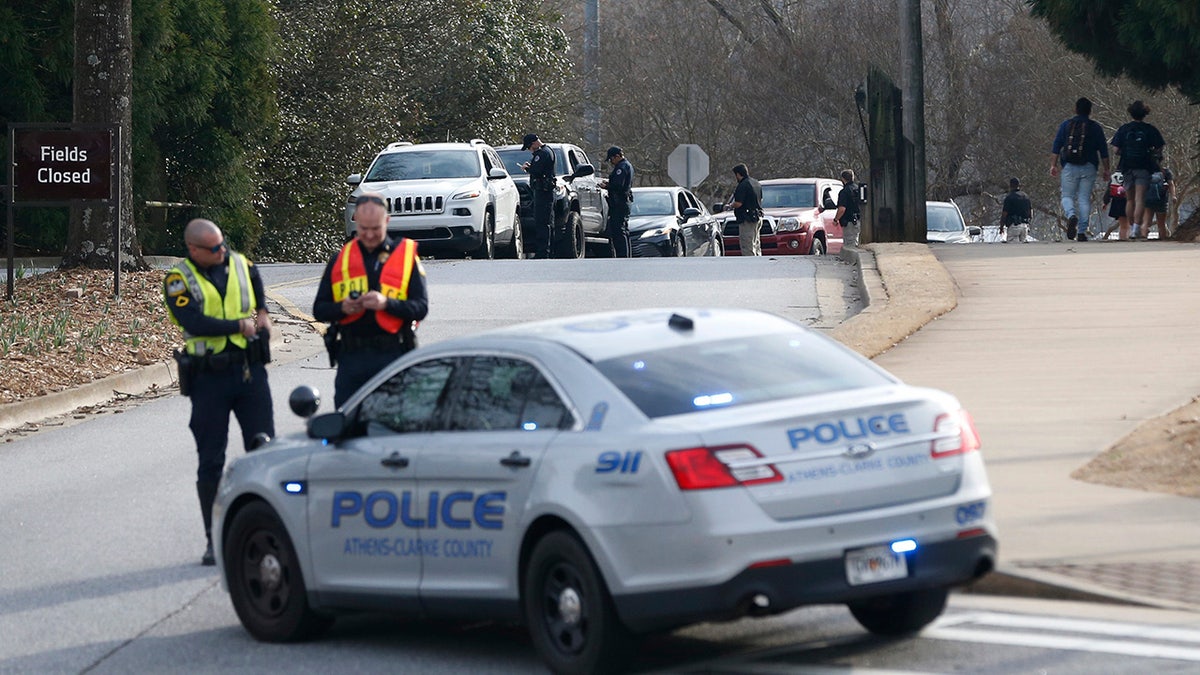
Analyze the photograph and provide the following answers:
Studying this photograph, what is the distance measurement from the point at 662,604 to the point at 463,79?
126ft

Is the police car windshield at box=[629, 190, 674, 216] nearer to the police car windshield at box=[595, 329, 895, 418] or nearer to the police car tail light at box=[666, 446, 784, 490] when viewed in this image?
the police car windshield at box=[595, 329, 895, 418]

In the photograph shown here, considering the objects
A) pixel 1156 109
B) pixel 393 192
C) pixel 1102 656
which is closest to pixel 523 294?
pixel 393 192

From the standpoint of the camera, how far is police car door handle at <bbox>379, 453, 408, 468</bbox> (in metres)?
7.96

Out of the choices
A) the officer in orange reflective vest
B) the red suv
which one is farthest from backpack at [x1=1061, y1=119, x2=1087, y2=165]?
the officer in orange reflective vest

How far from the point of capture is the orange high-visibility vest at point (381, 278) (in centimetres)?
1022

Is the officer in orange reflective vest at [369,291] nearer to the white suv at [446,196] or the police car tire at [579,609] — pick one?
the police car tire at [579,609]

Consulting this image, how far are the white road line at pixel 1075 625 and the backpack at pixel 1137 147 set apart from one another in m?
19.3

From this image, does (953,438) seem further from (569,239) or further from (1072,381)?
(569,239)

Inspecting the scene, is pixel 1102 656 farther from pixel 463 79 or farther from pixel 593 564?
pixel 463 79

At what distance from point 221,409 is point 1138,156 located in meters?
19.0

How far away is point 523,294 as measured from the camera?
22141 millimetres

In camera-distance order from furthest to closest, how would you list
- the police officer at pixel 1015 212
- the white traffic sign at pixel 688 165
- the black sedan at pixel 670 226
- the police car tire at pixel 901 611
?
the white traffic sign at pixel 688 165 → the police officer at pixel 1015 212 → the black sedan at pixel 670 226 → the police car tire at pixel 901 611

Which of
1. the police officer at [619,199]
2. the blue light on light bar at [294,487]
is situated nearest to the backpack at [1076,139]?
the police officer at [619,199]

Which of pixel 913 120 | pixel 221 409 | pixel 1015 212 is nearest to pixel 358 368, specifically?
pixel 221 409
